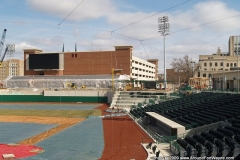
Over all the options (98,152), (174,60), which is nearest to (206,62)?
(174,60)

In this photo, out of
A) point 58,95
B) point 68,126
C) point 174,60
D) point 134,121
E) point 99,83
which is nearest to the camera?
point 68,126

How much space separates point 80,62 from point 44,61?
12596 millimetres

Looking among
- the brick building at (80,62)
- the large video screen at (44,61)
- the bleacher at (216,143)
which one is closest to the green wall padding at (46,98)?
the brick building at (80,62)

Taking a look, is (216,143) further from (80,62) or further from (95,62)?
(80,62)

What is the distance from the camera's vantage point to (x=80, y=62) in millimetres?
102000

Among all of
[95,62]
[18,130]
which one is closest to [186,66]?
[95,62]

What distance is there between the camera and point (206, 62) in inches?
3647

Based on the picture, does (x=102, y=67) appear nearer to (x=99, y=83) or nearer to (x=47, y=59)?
(x=99, y=83)

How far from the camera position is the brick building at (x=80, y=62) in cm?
9825

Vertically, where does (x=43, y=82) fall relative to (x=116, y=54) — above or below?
below

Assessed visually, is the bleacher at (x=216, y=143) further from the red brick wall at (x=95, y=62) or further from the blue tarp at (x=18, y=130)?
the red brick wall at (x=95, y=62)

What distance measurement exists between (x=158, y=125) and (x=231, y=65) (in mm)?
65961

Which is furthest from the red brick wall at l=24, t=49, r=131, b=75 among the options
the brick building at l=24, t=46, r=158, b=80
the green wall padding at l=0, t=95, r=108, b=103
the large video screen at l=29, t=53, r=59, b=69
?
the green wall padding at l=0, t=95, r=108, b=103

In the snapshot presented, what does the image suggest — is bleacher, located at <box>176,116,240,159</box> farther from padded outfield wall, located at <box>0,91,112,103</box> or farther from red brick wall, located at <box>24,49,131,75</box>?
red brick wall, located at <box>24,49,131,75</box>
